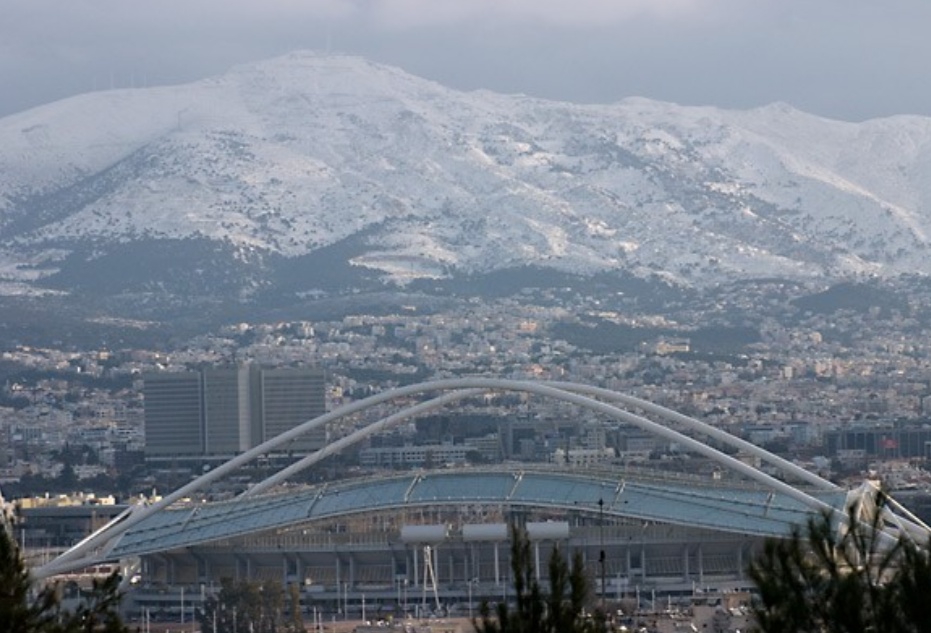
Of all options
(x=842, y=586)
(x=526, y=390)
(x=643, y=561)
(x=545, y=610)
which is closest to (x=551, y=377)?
(x=526, y=390)

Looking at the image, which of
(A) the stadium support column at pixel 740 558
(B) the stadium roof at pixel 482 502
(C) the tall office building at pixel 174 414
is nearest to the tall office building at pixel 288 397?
(C) the tall office building at pixel 174 414

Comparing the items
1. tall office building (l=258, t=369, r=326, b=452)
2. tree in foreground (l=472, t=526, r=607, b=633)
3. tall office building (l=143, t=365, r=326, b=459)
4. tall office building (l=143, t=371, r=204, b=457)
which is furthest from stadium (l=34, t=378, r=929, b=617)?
tall office building (l=258, t=369, r=326, b=452)

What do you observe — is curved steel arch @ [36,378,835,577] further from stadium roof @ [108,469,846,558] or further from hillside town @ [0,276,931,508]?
hillside town @ [0,276,931,508]

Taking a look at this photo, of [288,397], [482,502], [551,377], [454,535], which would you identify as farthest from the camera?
[551,377]

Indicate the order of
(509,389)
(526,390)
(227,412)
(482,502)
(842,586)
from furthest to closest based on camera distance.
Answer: (227,412) → (526,390) → (509,389) → (482,502) → (842,586)

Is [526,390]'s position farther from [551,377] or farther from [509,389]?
[551,377]

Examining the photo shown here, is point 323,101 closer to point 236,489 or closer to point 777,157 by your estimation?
point 777,157

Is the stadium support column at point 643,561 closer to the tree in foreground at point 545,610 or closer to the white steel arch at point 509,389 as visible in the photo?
the white steel arch at point 509,389
